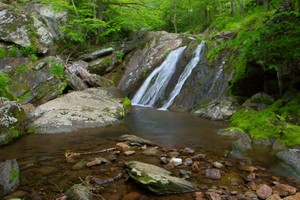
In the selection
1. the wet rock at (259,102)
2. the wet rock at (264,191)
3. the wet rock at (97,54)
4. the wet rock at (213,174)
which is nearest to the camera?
the wet rock at (264,191)

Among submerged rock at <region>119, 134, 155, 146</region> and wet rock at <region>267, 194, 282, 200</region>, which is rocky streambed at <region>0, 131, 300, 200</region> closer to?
wet rock at <region>267, 194, 282, 200</region>

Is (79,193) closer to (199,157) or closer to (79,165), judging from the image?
(79,165)

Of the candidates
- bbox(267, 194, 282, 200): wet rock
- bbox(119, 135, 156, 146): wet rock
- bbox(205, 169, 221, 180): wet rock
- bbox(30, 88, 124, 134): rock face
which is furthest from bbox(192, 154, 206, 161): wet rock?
bbox(30, 88, 124, 134): rock face

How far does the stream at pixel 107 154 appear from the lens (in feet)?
15.0

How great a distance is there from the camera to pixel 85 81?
14.3 metres

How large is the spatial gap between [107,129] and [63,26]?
1229 cm

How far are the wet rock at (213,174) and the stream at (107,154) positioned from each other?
0.44 feet

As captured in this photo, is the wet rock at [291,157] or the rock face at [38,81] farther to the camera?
the rock face at [38,81]

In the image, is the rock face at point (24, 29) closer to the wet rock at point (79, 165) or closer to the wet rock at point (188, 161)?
the wet rock at point (79, 165)

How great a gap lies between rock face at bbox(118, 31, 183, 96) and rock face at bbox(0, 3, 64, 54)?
16.8ft

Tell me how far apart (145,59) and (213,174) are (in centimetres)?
1319

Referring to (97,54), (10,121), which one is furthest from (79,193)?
(97,54)

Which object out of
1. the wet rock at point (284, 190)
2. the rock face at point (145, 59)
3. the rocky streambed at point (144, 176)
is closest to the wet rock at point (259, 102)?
the rocky streambed at point (144, 176)

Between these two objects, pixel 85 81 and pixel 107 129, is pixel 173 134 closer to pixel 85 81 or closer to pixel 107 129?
pixel 107 129
